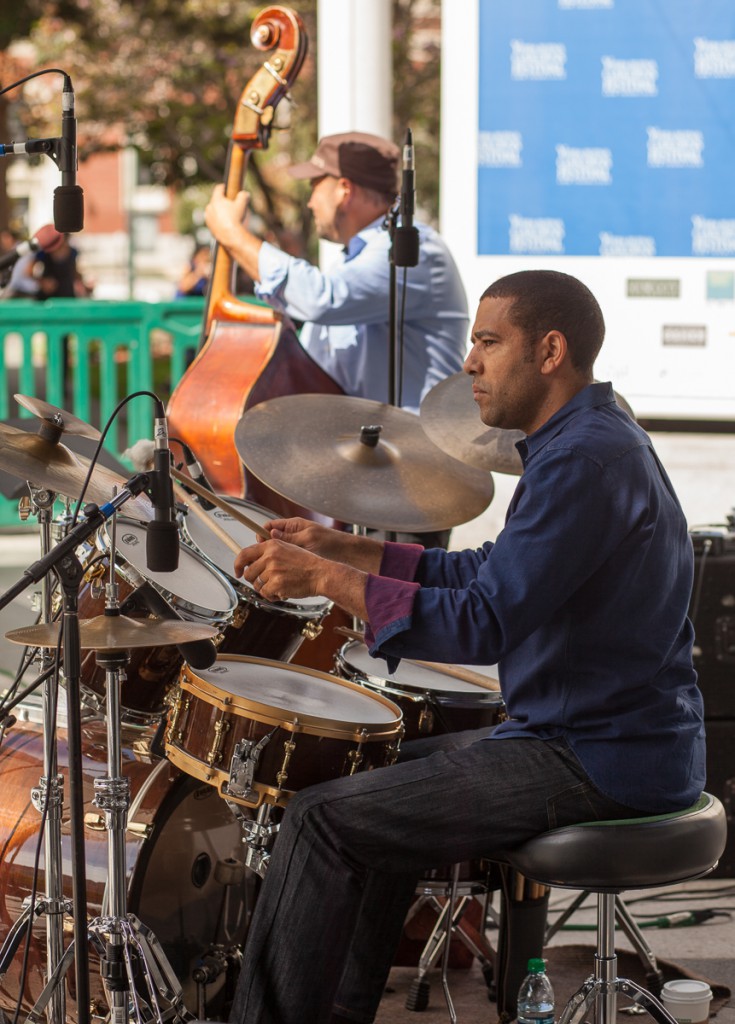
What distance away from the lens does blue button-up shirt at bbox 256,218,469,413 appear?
427 centimetres

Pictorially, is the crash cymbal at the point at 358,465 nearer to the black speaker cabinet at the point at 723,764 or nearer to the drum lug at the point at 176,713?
the drum lug at the point at 176,713

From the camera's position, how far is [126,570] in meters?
2.93

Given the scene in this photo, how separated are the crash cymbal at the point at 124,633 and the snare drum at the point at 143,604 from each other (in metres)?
0.12

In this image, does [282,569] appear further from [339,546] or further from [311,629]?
[311,629]

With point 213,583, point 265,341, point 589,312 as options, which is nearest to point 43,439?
point 213,583

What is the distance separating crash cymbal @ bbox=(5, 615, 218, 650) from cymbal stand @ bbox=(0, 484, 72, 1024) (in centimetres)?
9

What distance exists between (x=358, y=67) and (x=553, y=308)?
345 centimetres

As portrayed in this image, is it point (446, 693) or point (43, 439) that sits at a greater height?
point (43, 439)

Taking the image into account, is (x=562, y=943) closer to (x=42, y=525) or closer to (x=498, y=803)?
(x=498, y=803)

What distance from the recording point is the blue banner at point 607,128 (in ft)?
18.0

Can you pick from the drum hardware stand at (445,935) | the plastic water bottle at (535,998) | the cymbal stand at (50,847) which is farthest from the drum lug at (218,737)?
the plastic water bottle at (535,998)

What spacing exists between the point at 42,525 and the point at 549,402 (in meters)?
1.08

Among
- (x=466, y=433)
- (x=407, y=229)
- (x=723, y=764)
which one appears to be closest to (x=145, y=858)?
(x=466, y=433)

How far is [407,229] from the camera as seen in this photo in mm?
3779
